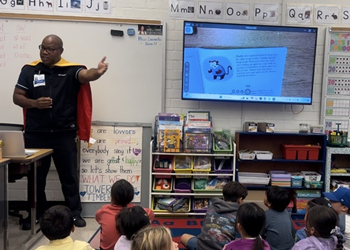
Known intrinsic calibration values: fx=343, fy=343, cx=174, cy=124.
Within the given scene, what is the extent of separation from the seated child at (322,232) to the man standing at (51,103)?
2.07m

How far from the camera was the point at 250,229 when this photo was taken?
1802 mm

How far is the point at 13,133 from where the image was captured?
8.18ft

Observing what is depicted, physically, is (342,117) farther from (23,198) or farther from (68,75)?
(23,198)

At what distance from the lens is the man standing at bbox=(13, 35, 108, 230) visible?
303cm

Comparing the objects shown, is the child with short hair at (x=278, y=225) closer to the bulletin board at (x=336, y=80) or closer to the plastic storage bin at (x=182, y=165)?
the plastic storage bin at (x=182, y=165)

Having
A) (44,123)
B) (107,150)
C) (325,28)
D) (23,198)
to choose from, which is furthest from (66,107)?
(325,28)

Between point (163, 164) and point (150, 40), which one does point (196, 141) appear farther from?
point (150, 40)

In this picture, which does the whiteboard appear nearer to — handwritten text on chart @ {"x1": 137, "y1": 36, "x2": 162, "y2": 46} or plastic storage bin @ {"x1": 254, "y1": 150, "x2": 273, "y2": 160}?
handwritten text on chart @ {"x1": 137, "y1": 36, "x2": 162, "y2": 46}

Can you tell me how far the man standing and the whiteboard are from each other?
1.51 ft

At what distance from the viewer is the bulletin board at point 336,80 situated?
12.2ft

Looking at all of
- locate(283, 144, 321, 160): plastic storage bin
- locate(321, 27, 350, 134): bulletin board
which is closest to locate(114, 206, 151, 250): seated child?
locate(283, 144, 321, 160): plastic storage bin

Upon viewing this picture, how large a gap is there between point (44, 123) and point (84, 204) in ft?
3.12

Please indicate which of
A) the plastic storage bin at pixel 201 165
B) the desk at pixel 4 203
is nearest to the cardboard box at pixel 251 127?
the plastic storage bin at pixel 201 165

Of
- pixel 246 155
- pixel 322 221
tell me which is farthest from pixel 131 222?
pixel 246 155
